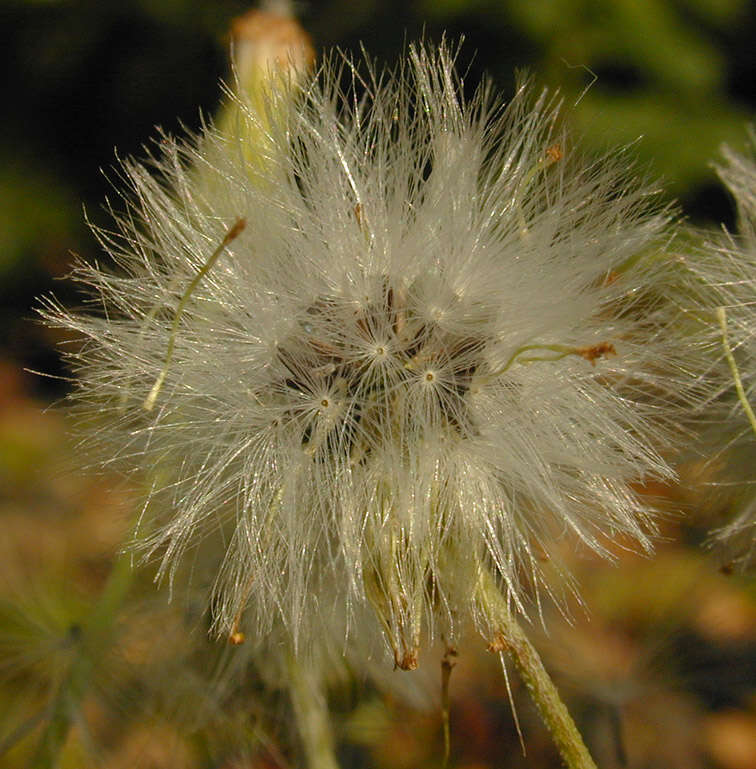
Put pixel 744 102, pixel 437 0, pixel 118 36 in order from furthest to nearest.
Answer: pixel 118 36 < pixel 744 102 < pixel 437 0

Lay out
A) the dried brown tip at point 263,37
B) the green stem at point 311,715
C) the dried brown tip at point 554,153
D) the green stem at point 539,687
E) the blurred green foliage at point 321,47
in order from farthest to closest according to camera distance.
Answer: the blurred green foliage at point 321,47 → the dried brown tip at point 263,37 → the green stem at point 311,715 → the dried brown tip at point 554,153 → the green stem at point 539,687

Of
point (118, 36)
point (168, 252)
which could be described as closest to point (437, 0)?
point (118, 36)

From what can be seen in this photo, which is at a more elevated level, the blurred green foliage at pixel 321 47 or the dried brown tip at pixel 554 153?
the blurred green foliage at pixel 321 47

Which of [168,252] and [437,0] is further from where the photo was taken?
[437,0]

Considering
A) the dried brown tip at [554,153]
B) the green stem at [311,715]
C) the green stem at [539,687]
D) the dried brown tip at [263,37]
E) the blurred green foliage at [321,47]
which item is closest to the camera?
the green stem at [539,687]

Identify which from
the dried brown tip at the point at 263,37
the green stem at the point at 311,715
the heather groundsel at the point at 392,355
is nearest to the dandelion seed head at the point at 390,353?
the heather groundsel at the point at 392,355

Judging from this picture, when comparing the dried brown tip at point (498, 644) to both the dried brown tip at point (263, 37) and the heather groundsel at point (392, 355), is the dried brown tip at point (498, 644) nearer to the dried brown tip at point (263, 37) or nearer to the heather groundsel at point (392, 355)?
the heather groundsel at point (392, 355)

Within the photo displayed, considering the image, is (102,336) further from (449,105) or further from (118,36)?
(118,36)
